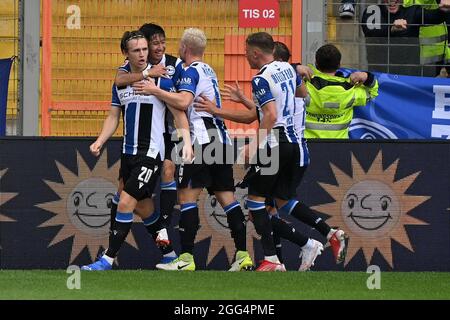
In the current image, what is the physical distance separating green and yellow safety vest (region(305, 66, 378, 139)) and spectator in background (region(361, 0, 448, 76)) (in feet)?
3.10

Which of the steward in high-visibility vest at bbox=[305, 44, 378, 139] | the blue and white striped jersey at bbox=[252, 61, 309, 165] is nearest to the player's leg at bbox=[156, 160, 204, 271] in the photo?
the blue and white striped jersey at bbox=[252, 61, 309, 165]

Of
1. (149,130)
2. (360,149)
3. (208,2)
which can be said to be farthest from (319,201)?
(208,2)

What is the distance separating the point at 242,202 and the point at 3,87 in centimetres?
272

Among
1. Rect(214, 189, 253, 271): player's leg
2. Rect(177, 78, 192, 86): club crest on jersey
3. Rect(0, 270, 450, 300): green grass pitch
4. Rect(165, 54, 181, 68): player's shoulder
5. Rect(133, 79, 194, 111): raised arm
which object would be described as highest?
Rect(165, 54, 181, 68): player's shoulder

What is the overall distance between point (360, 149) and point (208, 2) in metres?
2.77

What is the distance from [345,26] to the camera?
1407 centimetres

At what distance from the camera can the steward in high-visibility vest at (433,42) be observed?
547 inches

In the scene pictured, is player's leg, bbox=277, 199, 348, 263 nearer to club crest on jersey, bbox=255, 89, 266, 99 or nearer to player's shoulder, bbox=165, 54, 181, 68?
club crest on jersey, bbox=255, 89, 266, 99

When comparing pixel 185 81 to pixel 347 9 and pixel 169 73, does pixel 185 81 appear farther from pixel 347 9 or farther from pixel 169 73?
pixel 347 9

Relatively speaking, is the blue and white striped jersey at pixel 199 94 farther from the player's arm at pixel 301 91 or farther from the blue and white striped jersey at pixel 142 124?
the player's arm at pixel 301 91

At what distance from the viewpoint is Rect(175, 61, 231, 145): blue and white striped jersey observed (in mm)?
11516

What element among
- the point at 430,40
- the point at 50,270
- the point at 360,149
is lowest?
the point at 50,270
